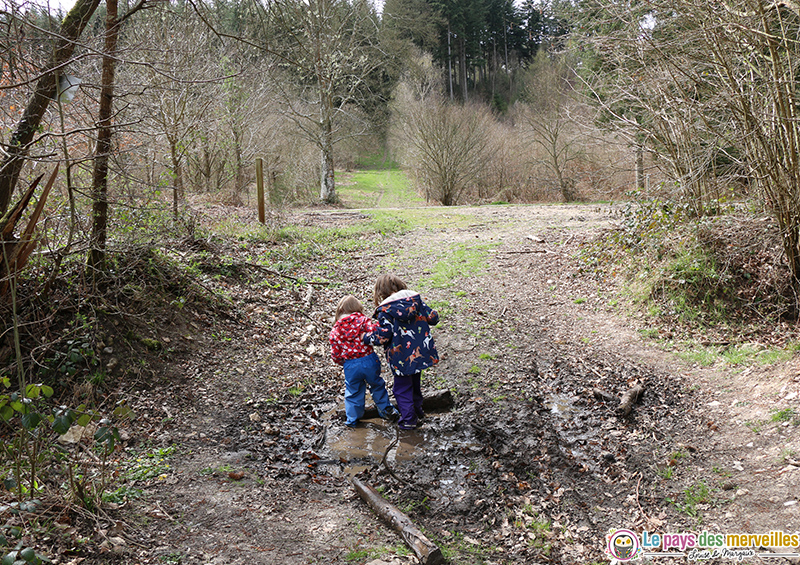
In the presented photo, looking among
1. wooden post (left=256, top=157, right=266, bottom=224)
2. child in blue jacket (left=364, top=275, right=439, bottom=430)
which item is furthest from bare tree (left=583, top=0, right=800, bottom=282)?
wooden post (left=256, top=157, right=266, bottom=224)

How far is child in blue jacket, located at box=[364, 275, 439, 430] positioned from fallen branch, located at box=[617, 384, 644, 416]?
1.93 meters

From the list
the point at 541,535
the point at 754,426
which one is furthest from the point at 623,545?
the point at 754,426

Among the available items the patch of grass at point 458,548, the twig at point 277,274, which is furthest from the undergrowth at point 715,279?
the twig at point 277,274

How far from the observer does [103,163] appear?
558 cm

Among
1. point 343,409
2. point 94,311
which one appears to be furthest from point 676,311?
point 94,311

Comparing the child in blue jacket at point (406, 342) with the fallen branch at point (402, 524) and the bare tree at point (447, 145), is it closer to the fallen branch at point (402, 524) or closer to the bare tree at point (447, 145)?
the fallen branch at point (402, 524)

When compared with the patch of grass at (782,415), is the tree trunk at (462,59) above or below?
above

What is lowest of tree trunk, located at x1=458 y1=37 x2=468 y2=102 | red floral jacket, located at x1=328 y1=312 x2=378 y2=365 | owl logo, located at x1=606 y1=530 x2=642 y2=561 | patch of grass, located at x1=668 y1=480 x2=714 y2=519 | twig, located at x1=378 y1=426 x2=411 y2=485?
owl logo, located at x1=606 y1=530 x2=642 y2=561

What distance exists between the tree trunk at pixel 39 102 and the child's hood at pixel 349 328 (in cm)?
324

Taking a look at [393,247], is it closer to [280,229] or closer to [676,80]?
[280,229]

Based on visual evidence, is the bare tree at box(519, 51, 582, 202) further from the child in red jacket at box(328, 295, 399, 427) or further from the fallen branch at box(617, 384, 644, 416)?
the child in red jacket at box(328, 295, 399, 427)

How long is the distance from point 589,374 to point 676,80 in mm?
4241

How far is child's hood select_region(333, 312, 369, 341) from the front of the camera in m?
5.12

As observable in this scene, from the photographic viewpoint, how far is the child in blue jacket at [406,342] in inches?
198
